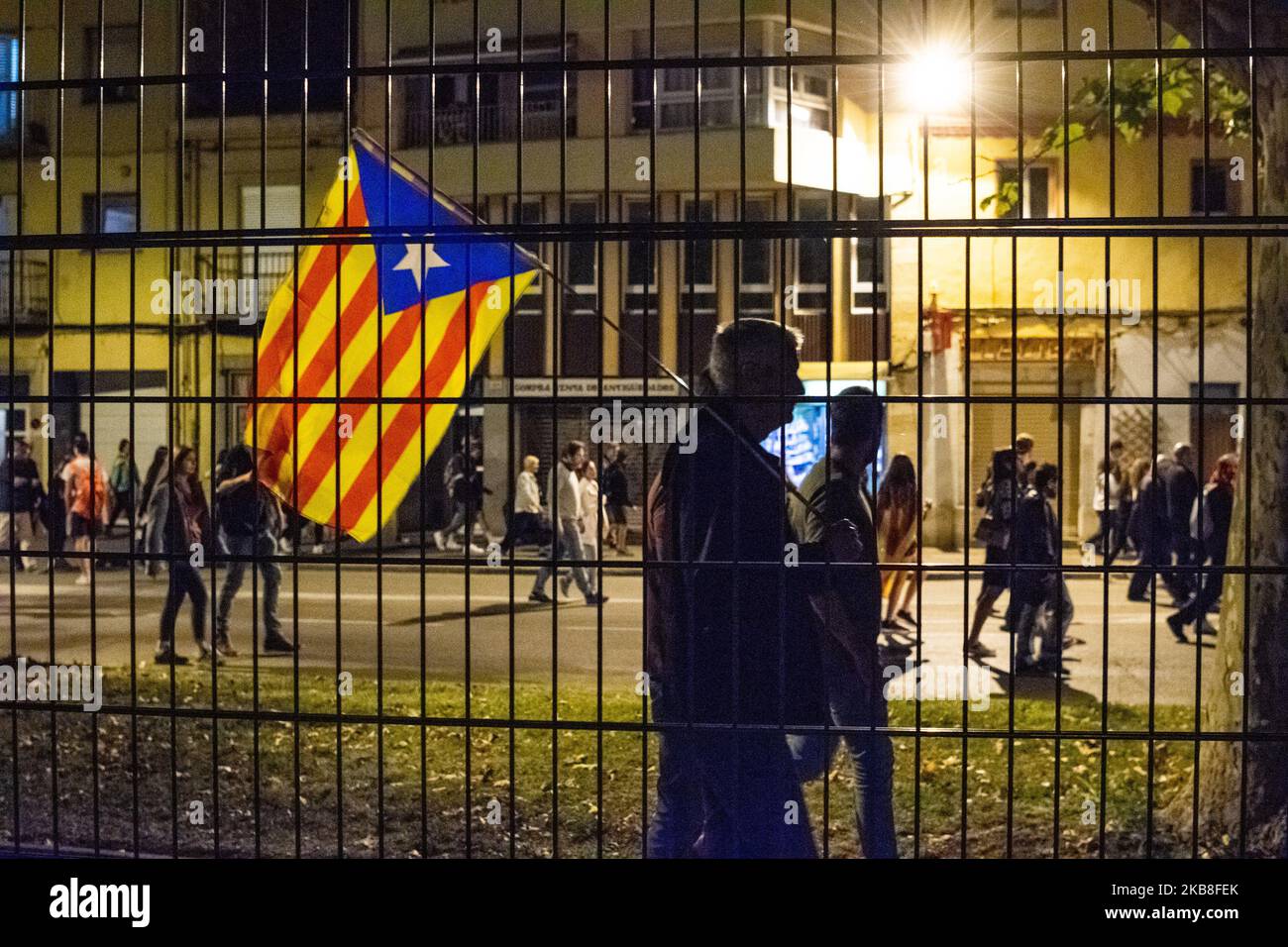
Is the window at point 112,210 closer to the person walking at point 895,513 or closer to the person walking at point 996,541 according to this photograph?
the person walking at point 895,513

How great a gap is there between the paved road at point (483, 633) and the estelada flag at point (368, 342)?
12.8 ft

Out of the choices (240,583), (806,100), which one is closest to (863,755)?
(240,583)

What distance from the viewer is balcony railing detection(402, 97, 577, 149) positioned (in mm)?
25266

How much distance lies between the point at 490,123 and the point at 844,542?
2138cm

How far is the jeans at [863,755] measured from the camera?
5.48 metres

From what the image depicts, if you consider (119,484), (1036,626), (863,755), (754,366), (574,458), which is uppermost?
(754,366)

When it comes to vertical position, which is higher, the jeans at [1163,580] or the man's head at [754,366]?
the man's head at [754,366]

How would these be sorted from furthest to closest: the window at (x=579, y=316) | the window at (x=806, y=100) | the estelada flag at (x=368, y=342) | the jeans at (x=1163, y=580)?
the window at (x=806, y=100)
the window at (x=579, y=316)
the jeans at (x=1163, y=580)
the estelada flag at (x=368, y=342)

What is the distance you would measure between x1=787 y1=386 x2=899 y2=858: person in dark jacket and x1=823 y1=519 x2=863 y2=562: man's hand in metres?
0.03

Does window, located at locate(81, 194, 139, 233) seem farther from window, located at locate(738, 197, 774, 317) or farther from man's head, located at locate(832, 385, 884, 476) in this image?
man's head, located at locate(832, 385, 884, 476)

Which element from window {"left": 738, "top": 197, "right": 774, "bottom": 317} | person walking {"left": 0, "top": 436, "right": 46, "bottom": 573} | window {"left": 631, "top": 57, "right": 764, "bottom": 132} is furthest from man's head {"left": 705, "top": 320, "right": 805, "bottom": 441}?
window {"left": 631, "top": 57, "right": 764, "bottom": 132}

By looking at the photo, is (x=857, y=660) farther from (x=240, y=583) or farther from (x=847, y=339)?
(x=847, y=339)

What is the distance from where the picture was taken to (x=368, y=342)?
5.41 metres

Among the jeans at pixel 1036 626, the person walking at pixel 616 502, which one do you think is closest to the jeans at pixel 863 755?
the jeans at pixel 1036 626
